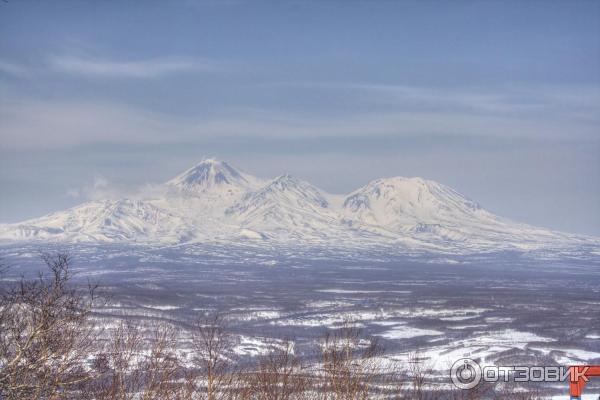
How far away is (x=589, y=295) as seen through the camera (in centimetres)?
16562

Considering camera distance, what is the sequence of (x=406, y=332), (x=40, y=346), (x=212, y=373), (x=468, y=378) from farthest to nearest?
(x=406, y=332)
(x=468, y=378)
(x=212, y=373)
(x=40, y=346)

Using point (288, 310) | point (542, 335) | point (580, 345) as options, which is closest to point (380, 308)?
point (288, 310)

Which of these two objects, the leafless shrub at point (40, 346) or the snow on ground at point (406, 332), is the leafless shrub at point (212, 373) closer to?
the leafless shrub at point (40, 346)

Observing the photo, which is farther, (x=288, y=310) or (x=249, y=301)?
(x=249, y=301)

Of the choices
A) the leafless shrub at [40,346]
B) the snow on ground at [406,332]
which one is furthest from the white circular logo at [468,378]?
the snow on ground at [406,332]

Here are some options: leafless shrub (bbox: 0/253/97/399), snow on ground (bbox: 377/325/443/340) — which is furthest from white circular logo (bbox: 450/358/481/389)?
snow on ground (bbox: 377/325/443/340)

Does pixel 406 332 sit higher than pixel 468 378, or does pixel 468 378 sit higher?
pixel 468 378

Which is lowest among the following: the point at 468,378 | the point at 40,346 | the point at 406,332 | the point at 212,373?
the point at 406,332

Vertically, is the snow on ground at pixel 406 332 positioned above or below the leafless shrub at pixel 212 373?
below

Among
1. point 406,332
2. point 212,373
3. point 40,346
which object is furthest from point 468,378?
point 406,332

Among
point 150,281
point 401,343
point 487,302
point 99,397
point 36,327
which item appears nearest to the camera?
point 36,327

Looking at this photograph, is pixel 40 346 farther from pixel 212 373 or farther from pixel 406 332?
pixel 406 332

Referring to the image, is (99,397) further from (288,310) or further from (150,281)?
(150,281)

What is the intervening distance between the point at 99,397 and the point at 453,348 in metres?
73.2
